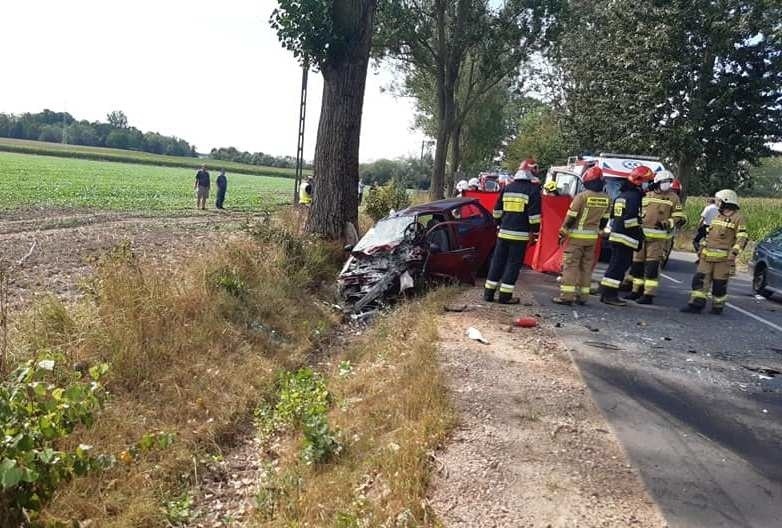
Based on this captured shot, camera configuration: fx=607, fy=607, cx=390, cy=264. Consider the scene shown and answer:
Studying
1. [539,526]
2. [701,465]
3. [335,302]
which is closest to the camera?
[539,526]

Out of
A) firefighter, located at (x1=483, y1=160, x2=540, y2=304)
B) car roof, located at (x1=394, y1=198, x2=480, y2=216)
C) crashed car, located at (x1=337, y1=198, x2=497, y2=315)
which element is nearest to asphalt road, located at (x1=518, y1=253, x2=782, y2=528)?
firefighter, located at (x1=483, y1=160, x2=540, y2=304)

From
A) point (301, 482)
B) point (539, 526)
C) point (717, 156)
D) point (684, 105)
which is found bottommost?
point (301, 482)

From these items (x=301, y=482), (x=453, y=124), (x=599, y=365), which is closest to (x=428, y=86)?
(x=453, y=124)

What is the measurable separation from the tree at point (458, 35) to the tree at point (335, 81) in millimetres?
10427

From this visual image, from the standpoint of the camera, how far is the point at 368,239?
912 cm

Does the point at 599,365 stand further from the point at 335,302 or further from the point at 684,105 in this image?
the point at 684,105

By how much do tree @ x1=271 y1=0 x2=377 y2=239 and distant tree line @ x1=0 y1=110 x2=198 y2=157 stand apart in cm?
A: 9937

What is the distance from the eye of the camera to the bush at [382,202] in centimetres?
1566

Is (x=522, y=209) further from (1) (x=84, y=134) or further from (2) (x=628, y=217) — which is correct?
(1) (x=84, y=134)

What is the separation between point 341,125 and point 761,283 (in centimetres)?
781

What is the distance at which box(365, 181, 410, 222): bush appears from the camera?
51.4 ft

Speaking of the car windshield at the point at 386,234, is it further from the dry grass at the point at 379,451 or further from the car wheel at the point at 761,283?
the car wheel at the point at 761,283

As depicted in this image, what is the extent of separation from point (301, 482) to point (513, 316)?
384 centimetres

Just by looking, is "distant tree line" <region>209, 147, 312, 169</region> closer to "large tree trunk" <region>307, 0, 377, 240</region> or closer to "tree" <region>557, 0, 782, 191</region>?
"tree" <region>557, 0, 782, 191</region>
